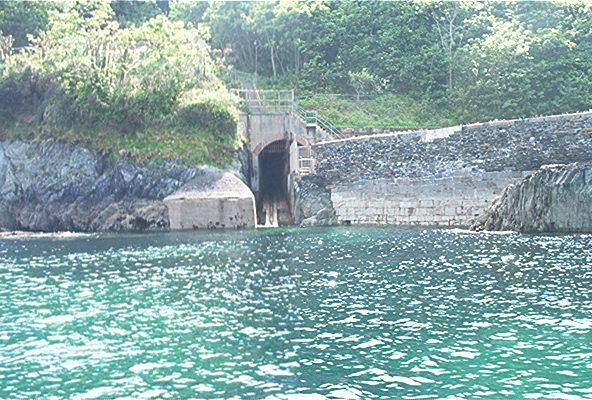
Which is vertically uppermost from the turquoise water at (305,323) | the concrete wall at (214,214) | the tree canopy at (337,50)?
the tree canopy at (337,50)

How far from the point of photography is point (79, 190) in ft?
145

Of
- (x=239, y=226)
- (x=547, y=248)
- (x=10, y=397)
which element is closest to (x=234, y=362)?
(x=10, y=397)

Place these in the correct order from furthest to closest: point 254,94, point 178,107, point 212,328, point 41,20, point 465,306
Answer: point 41,20 < point 254,94 < point 178,107 < point 465,306 < point 212,328

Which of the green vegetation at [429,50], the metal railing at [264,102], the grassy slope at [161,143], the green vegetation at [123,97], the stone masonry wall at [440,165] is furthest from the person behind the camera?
the green vegetation at [429,50]

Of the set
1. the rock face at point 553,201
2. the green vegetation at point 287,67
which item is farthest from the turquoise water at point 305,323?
the green vegetation at point 287,67

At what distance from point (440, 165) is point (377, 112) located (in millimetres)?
15319

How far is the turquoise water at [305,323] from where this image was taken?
12492 millimetres

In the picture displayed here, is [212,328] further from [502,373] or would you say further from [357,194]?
[357,194]

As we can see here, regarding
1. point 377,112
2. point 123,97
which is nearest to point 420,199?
point 377,112

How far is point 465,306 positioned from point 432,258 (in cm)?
864

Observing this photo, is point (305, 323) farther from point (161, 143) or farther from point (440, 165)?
point (161, 143)

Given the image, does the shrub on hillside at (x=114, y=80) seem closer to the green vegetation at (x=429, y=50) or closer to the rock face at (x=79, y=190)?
the rock face at (x=79, y=190)

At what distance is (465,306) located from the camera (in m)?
18.2

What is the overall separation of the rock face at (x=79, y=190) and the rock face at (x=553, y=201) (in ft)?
65.6
